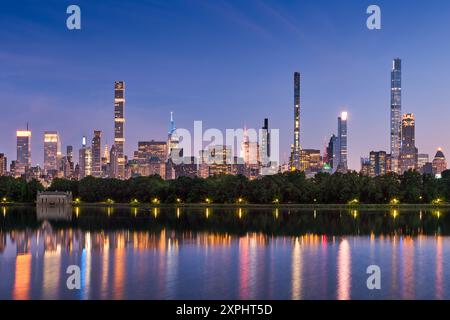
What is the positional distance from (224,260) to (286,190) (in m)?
68.6

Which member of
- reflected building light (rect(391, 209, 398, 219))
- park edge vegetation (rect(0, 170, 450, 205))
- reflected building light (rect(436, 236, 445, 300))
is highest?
park edge vegetation (rect(0, 170, 450, 205))

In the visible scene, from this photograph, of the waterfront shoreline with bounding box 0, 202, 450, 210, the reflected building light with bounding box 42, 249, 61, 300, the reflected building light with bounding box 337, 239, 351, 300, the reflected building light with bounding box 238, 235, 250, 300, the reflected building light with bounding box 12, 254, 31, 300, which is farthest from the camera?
the waterfront shoreline with bounding box 0, 202, 450, 210

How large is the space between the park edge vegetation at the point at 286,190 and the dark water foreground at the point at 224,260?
3666 centimetres

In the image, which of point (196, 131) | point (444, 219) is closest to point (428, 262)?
point (444, 219)

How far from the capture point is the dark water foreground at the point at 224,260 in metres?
29.8

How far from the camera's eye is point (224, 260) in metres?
39.2

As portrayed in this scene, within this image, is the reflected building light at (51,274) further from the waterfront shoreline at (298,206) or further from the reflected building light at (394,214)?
the waterfront shoreline at (298,206)

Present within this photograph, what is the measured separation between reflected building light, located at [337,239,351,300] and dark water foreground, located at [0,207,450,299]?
58 mm

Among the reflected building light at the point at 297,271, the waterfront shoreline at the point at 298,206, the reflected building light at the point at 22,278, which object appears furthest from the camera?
the waterfront shoreline at the point at 298,206

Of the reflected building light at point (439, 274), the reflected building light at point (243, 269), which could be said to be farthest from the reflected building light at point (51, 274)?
the reflected building light at point (439, 274)

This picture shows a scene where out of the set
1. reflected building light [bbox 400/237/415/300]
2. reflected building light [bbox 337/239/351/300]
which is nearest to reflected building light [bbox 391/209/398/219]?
reflected building light [bbox 400/237/415/300]

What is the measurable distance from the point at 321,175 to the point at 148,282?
295 feet

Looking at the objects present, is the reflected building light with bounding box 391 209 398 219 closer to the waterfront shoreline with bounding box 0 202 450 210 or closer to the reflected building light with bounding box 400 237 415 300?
the waterfront shoreline with bounding box 0 202 450 210

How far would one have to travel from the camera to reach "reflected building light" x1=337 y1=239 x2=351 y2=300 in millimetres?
29359
